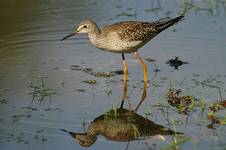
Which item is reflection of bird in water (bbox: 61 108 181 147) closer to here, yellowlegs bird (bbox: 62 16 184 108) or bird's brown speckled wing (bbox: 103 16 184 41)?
yellowlegs bird (bbox: 62 16 184 108)

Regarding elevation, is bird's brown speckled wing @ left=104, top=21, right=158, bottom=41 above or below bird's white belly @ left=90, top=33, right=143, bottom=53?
above

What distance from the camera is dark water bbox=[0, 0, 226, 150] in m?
6.64

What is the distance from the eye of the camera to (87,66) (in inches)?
344

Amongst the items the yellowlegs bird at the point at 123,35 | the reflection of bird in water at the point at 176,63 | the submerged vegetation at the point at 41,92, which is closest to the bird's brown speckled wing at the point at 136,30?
the yellowlegs bird at the point at 123,35

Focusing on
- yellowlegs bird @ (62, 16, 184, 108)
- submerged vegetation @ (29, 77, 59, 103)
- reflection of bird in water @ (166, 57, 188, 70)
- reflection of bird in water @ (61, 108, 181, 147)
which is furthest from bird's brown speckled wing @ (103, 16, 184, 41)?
reflection of bird in water @ (61, 108, 181, 147)

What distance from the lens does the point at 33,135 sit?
21.4 ft

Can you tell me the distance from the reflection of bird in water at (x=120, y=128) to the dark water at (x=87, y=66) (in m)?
0.10

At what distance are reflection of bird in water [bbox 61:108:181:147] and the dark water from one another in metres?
0.10

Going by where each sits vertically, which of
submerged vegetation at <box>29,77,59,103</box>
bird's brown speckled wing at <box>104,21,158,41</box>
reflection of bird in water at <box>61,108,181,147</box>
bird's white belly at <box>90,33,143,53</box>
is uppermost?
bird's brown speckled wing at <box>104,21,158,41</box>

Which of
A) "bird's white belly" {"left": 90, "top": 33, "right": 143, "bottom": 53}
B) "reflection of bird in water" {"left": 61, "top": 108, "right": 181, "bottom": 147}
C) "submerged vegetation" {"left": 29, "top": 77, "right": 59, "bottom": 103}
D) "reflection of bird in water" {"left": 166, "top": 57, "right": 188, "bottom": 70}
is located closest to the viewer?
"reflection of bird in water" {"left": 61, "top": 108, "right": 181, "bottom": 147}

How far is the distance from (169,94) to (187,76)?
86 centimetres

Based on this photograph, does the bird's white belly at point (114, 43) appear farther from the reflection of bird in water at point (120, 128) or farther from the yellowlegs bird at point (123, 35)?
the reflection of bird in water at point (120, 128)

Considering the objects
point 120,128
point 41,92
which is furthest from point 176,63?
point 120,128

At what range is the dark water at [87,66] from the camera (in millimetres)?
6641
